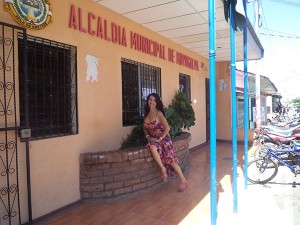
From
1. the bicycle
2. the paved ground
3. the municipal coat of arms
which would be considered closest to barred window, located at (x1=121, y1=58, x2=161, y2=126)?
the municipal coat of arms

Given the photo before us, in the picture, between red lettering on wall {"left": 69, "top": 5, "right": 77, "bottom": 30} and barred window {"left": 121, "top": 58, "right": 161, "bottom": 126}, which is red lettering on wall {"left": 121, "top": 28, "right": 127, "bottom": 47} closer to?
barred window {"left": 121, "top": 58, "right": 161, "bottom": 126}

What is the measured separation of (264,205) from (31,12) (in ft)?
13.6

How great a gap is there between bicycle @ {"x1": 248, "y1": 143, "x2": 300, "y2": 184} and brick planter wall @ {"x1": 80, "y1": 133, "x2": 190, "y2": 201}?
2011mm

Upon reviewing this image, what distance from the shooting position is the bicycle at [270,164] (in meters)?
4.79

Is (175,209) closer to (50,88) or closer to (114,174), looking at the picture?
(114,174)

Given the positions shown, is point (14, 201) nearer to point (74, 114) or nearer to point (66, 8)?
point (74, 114)

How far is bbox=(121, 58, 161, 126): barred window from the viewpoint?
203 inches

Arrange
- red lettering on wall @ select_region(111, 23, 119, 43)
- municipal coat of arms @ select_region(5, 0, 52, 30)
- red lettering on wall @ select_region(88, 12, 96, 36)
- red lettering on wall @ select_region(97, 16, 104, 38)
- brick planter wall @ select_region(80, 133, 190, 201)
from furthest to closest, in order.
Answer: red lettering on wall @ select_region(111, 23, 119, 43)
red lettering on wall @ select_region(97, 16, 104, 38)
red lettering on wall @ select_region(88, 12, 96, 36)
brick planter wall @ select_region(80, 133, 190, 201)
municipal coat of arms @ select_region(5, 0, 52, 30)

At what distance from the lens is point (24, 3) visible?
123 inches

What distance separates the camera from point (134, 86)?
18.0ft

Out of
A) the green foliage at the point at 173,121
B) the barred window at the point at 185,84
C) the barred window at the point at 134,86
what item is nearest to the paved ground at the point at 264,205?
the green foliage at the point at 173,121

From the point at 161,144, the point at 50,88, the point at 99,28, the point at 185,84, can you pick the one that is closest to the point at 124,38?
the point at 99,28

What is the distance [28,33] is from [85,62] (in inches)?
39.2

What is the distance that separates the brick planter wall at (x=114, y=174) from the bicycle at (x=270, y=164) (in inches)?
79.2
